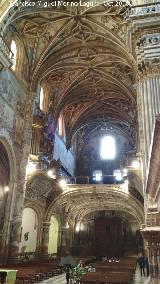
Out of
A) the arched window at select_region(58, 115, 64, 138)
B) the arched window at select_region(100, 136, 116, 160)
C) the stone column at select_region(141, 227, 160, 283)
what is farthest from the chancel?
the arched window at select_region(100, 136, 116, 160)

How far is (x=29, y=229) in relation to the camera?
18.6 meters

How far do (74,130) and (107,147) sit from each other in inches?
200

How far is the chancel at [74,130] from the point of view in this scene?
1029cm

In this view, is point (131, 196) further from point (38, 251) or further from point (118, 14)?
point (118, 14)

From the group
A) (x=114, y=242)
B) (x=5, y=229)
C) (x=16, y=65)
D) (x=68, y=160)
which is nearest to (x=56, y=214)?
(x=68, y=160)

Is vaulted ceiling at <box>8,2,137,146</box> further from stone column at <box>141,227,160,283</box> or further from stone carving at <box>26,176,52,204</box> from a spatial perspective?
stone column at <box>141,227,160,283</box>

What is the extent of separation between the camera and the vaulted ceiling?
15.6m

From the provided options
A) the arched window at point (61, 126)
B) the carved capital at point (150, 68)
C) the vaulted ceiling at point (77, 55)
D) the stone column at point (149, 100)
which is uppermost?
the vaulted ceiling at point (77, 55)

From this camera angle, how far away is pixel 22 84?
52.4 feet

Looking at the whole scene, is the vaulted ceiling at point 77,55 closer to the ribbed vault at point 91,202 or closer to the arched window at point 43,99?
the arched window at point 43,99

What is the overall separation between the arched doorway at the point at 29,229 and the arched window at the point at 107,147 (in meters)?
12.2

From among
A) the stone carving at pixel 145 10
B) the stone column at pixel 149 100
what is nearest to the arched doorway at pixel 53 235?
the stone column at pixel 149 100

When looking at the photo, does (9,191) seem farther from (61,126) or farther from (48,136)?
(61,126)

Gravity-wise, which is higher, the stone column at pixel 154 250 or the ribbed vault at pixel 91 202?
the ribbed vault at pixel 91 202
